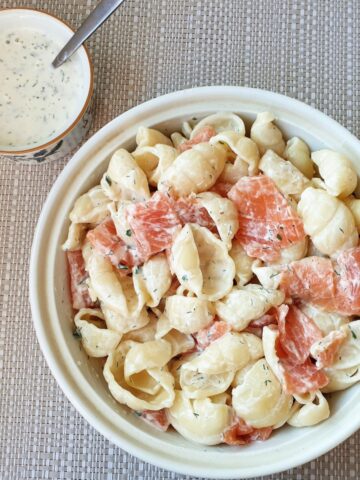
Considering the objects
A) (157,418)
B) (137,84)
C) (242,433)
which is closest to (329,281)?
(242,433)

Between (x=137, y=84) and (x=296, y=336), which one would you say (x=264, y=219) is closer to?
Result: (x=296, y=336)

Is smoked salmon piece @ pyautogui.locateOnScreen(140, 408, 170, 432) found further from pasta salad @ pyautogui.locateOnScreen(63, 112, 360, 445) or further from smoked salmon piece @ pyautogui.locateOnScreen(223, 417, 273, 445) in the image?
smoked salmon piece @ pyautogui.locateOnScreen(223, 417, 273, 445)

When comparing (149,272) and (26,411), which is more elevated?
(149,272)

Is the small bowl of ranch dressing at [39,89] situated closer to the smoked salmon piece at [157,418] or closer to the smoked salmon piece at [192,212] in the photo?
the smoked salmon piece at [192,212]

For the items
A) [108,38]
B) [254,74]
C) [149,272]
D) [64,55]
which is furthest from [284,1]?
[149,272]

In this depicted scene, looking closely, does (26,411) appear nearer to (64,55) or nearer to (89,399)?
(89,399)

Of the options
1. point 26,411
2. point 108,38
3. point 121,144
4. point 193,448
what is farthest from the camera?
point 108,38

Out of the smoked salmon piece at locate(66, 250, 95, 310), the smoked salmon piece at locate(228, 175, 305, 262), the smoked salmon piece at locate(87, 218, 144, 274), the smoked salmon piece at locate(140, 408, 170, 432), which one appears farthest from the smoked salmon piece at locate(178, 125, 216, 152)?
the smoked salmon piece at locate(140, 408, 170, 432)
